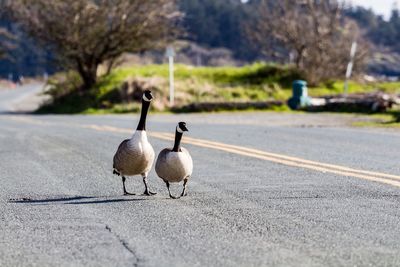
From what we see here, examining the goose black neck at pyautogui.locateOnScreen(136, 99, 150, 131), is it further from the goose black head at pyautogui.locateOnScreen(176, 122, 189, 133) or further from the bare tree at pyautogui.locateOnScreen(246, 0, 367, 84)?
the bare tree at pyautogui.locateOnScreen(246, 0, 367, 84)

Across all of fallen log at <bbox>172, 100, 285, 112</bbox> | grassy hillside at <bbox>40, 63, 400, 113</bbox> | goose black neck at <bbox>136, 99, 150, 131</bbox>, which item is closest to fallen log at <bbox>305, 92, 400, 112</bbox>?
fallen log at <bbox>172, 100, 285, 112</bbox>

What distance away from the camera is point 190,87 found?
36.2 m

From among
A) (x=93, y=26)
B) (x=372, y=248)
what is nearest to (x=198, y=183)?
(x=372, y=248)

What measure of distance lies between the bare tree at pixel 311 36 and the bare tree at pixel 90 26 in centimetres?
511

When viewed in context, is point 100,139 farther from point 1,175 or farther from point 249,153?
point 1,175

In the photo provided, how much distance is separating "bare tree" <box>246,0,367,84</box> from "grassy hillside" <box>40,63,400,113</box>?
85cm

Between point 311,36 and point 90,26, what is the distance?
32.4 feet

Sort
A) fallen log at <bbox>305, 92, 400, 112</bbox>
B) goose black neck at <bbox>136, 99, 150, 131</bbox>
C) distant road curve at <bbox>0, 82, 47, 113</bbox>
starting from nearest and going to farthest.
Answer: goose black neck at <bbox>136, 99, 150, 131</bbox> → fallen log at <bbox>305, 92, 400, 112</bbox> → distant road curve at <bbox>0, 82, 47, 113</bbox>

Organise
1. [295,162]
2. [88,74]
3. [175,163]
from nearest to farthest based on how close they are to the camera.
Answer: [175,163], [295,162], [88,74]

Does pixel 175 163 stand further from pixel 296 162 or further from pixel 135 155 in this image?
pixel 296 162

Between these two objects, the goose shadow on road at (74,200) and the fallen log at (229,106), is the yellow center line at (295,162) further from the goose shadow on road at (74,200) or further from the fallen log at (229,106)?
the fallen log at (229,106)

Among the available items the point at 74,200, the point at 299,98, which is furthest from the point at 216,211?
the point at 299,98

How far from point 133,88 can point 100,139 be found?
18.7m

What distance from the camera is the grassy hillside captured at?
3469cm
